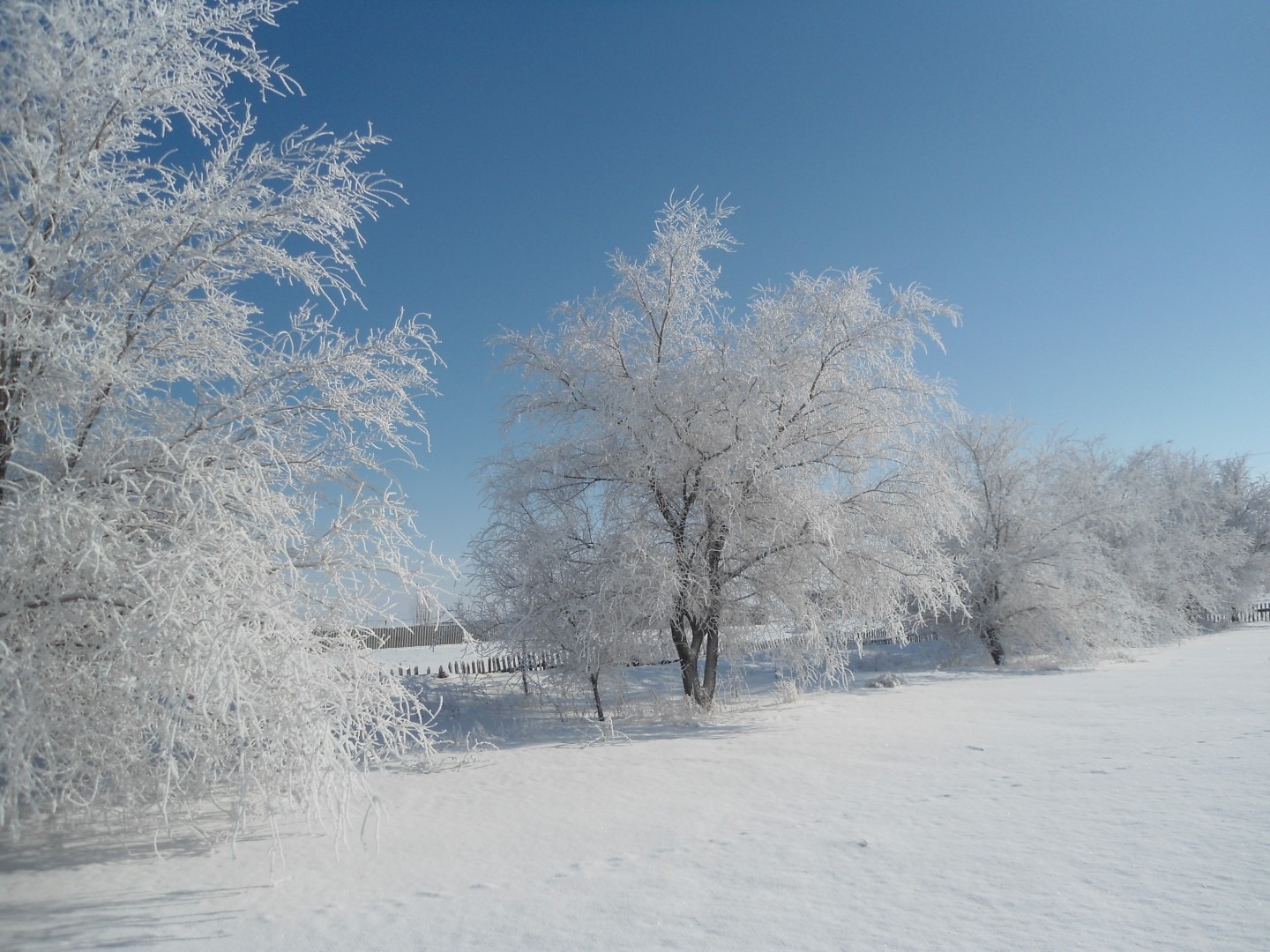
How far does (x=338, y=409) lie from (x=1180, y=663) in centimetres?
2265

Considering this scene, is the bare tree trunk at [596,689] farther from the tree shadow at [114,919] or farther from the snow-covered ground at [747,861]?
the tree shadow at [114,919]

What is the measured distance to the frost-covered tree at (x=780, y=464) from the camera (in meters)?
12.4

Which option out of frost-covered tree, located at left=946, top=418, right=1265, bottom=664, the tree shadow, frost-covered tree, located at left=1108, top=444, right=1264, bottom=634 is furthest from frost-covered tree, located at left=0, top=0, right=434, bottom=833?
frost-covered tree, located at left=1108, top=444, right=1264, bottom=634

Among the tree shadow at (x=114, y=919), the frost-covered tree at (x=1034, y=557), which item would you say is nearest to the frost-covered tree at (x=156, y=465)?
the tree shadow at (x=114, y=919)

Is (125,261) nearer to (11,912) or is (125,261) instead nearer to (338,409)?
(338,409)

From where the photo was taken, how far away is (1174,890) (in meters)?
4.90

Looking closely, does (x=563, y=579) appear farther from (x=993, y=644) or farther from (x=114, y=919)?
(x=993, y=644)

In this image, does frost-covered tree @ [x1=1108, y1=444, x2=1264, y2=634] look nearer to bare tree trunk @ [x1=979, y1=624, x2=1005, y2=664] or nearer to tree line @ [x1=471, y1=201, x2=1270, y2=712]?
bare tree trunk @ [x1=979, y1=624, x2=1005, y2=664]

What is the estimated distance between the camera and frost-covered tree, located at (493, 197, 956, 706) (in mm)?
12352

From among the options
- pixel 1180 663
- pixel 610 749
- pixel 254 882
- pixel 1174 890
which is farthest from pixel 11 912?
pixel 1180 663

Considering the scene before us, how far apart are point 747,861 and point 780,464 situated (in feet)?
24.1

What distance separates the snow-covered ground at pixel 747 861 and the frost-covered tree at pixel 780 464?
126 inches

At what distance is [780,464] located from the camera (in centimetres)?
1232

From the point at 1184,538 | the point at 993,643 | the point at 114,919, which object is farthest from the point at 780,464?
the point at 1184,538
